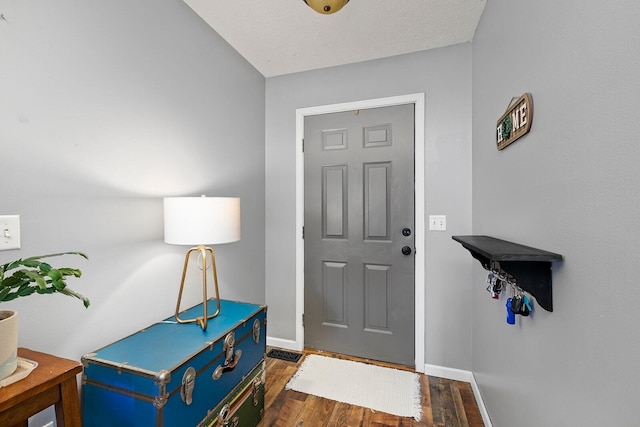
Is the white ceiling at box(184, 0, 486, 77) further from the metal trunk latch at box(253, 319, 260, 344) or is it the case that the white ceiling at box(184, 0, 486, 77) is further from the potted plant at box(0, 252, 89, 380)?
the metal trunk latch at box(253, 319, 260, 344)

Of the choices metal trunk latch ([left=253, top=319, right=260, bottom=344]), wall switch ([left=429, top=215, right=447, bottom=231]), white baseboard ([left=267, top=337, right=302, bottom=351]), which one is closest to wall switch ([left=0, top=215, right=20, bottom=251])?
metal trunk latch ([left=253, top=319, right=260, bottom=344])

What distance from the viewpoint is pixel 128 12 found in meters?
1.37

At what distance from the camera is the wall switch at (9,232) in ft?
3.03

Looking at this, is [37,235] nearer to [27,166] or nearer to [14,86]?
[27,166]

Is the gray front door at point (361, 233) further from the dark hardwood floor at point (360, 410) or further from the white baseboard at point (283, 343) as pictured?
the dark hardwood floor at point (360, 410)

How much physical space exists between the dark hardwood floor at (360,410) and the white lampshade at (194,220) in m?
1.17

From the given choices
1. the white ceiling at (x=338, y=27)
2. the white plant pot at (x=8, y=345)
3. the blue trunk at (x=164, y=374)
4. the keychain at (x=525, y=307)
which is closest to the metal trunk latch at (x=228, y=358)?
the blue trunk at (x=164, y=374)

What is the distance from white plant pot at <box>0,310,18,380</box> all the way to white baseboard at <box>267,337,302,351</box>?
6.54 ft

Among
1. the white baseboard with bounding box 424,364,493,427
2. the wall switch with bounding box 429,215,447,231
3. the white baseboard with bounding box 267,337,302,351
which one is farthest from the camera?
the white baseboard with bounding box 267,337,302,351

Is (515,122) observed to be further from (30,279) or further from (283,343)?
(283,343)

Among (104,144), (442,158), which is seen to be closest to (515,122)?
(442,158)

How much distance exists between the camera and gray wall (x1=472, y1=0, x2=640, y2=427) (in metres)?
0.57

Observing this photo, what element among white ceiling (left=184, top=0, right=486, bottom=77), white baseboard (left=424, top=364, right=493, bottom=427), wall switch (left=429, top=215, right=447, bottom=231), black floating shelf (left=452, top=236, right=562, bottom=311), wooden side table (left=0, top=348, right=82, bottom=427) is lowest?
white baseboard (left=424, top=364, right=493, bottom=427)

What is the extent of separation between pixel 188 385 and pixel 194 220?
690 mm
